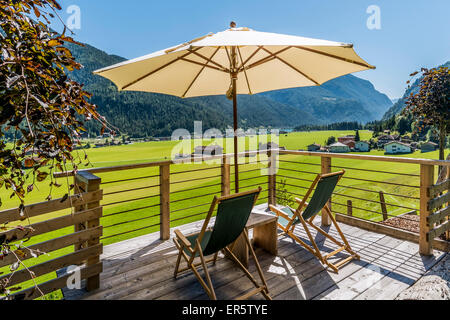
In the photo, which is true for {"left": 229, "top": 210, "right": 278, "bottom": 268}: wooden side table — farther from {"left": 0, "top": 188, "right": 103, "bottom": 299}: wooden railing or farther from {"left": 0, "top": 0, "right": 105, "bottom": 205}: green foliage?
{"left": 0, "top": 0, "right": 105, "bottom": 205}: green foliage

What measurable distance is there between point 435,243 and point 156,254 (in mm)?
3394

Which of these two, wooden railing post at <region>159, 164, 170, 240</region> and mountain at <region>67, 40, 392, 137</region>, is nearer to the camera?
wooden railing post at <region>159, 164, 170, 240</region>

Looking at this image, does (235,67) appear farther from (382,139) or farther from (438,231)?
(382,139)

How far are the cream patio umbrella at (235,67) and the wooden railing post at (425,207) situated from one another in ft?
4.69

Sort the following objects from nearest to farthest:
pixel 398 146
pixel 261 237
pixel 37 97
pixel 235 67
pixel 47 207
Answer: pixel 37 97, pixel 47 207, pixel 235 67, pixel 261 237, pixel 398 146

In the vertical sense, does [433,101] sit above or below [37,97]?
above

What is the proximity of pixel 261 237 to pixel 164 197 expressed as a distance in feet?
4.49

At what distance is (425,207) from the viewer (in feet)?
10.2

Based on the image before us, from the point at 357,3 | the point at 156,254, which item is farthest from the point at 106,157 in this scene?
the point at 156,254

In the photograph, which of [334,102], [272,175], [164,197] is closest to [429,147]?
[272,175]

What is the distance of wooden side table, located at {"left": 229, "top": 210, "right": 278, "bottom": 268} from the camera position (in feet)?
9.45

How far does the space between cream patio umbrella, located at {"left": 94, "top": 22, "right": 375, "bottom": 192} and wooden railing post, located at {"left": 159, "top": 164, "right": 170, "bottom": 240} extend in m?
1.01

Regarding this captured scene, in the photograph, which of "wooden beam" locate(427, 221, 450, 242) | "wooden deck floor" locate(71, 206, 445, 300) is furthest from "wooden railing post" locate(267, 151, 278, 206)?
"wooden beam" locate(427, 221, 450, 242)
